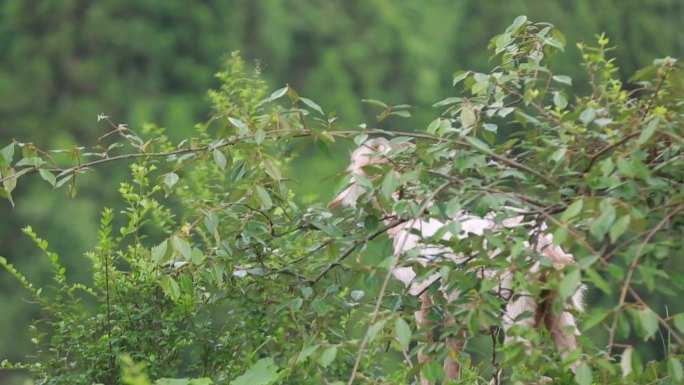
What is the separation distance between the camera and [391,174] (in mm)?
2344

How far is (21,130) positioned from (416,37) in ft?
10.1

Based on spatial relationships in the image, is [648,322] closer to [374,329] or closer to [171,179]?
[374,329]

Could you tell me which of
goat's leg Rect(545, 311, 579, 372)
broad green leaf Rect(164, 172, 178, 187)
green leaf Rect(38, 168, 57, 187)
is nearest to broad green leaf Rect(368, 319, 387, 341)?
broad green leaf Rect(164, 172, 178, 187)

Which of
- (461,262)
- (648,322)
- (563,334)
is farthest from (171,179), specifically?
(563,334)

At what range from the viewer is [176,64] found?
7262 millimetres

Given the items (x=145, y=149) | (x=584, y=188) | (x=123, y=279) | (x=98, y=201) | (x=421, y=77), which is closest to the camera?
(x=584, y=188)

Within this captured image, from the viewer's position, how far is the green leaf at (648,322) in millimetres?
1948

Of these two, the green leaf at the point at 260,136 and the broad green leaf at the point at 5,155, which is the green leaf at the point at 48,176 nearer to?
the broad green leaf at the point at 5,155

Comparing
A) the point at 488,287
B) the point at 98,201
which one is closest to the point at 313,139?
the point at 488,287

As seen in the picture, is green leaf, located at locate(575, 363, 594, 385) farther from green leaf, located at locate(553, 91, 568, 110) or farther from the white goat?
green leaf, located at locate(553, 91, 568, 110)

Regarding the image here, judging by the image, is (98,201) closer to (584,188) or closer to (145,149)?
(145,149)

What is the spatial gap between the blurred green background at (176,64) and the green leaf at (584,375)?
4186mm

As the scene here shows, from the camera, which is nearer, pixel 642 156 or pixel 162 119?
pixel 642 156

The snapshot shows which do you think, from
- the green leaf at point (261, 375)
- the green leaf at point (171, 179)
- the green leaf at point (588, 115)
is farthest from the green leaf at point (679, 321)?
the green leaf at point (171, 179)
